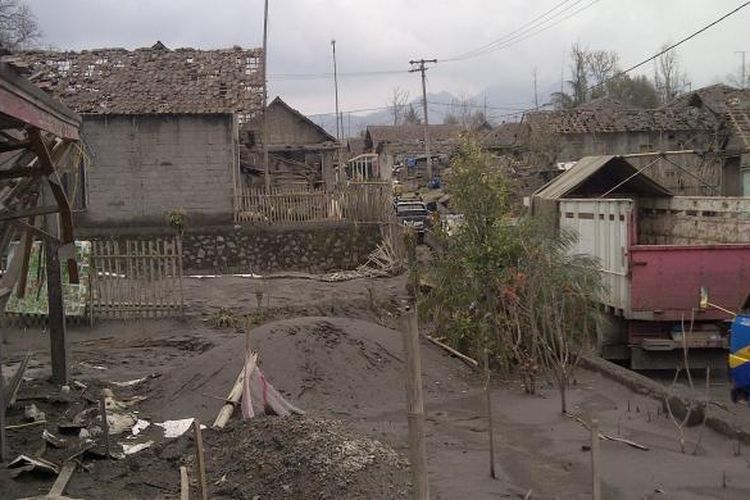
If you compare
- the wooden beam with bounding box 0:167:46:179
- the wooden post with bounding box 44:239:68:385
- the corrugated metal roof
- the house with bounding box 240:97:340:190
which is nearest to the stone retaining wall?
the house with bounding box 240:97:340:190

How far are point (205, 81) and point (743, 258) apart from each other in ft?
59.1

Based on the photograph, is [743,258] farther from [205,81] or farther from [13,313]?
[205,81]

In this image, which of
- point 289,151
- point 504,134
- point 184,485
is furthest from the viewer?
point 504,134

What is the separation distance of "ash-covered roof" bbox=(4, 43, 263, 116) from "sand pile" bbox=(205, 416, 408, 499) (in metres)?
17.5

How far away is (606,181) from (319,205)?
10.1 metres

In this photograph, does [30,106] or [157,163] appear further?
[157,163]

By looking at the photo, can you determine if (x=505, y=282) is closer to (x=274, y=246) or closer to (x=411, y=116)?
(x=274, y=246)

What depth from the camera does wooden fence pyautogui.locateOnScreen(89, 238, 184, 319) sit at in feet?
46.2

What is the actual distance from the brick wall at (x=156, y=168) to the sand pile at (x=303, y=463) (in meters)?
16.9

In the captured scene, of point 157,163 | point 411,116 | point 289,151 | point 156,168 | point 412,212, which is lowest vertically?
point 412,212

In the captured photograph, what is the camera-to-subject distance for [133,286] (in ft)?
46.3

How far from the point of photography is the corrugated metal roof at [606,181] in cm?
1457

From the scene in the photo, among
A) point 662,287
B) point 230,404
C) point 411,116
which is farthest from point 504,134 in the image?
point 230,404

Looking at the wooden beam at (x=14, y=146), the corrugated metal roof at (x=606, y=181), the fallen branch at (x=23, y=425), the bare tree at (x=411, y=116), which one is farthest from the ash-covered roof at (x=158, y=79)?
the bare tree at (x=411, y=116)
